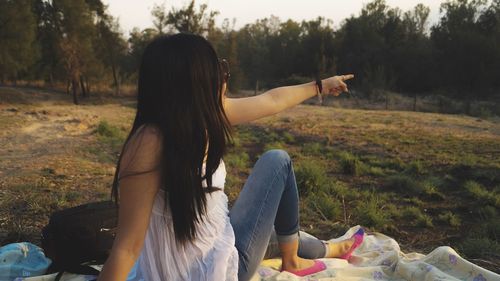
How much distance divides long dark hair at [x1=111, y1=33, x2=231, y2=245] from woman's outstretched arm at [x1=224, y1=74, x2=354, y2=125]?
68 cm

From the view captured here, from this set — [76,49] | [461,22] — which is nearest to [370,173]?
[76,49]

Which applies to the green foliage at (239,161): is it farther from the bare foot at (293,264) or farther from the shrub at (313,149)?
the bare foot at (293,264)

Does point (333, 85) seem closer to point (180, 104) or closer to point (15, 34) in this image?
point (180, 104)

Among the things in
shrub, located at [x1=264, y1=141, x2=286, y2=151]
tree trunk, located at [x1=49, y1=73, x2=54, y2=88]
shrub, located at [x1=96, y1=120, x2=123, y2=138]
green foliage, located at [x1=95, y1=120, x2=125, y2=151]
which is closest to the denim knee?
green foliage, located at [x1=95, y1=120, x2=125, y2=151]

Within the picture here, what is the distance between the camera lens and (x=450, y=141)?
9.30 meters

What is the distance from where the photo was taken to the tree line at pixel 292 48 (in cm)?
1852

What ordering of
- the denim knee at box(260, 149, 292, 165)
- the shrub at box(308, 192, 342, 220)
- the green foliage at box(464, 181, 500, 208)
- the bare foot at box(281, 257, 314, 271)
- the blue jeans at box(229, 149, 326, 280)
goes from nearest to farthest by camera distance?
the blue jeans at box(229, 149, 326, 280)
the denim knee at box(260, 149, 292, 165)
the bare foot at box(281, 257, 314, 271)
the shrub at box(308, 192, 342, 220)
the green foliage at box(464, 181, 500, 208)

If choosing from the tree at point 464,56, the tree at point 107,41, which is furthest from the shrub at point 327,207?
the tree at point 464,56

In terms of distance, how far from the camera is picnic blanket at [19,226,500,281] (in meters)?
2.50

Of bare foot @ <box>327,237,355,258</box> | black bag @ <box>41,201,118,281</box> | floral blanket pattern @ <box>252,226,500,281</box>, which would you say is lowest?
floral blanket pattern @ <box>252,226,500,281</box>

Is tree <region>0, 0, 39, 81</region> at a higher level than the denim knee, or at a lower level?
higher

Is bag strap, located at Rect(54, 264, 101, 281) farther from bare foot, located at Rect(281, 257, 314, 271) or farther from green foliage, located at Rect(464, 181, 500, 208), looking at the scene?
green foliage, located at Rect(464, 181, 500, 208)

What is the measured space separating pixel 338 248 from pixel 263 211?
3.08 feet

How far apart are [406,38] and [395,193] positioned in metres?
31.0
